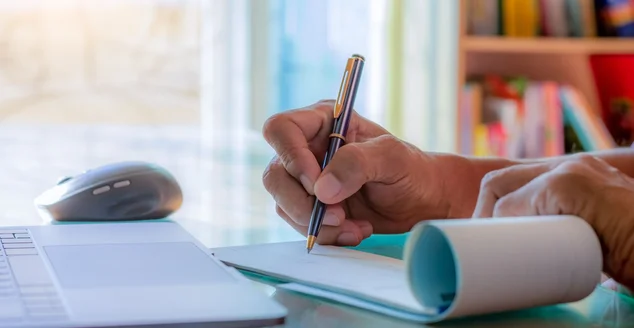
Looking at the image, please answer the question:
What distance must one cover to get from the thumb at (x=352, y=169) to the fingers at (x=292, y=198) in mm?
26

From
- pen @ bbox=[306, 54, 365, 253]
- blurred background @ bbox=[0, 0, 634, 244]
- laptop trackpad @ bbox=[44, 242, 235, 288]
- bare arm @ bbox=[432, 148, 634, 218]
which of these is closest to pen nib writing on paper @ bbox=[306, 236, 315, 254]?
pen @ bbox=[306, 54, 365, 253]

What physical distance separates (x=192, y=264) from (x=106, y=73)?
79.6 inches

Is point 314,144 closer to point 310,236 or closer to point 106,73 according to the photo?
point 310,236

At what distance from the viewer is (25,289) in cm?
54

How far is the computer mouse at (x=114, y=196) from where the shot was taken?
92 centimetres

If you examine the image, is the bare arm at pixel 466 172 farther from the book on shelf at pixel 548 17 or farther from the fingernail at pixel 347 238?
the book on shelf at pixel 548 17

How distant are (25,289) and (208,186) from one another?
2.91 feet

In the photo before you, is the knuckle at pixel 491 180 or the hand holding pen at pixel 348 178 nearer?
the knuckle at pixel 491 180

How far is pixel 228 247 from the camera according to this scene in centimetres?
79

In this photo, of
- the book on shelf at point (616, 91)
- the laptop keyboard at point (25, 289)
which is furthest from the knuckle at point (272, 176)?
the book on shelf at point (616, 91)

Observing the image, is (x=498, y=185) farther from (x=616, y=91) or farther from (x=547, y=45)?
(x=616, y=91)

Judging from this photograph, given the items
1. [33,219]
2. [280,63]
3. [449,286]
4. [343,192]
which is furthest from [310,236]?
[280,63]

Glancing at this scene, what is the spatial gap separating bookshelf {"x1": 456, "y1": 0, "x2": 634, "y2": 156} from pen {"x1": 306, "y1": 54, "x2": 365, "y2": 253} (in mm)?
1739

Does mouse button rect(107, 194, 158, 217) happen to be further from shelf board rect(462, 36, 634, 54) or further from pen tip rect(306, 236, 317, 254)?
shelf board rect(462, 36, 634, 54)
